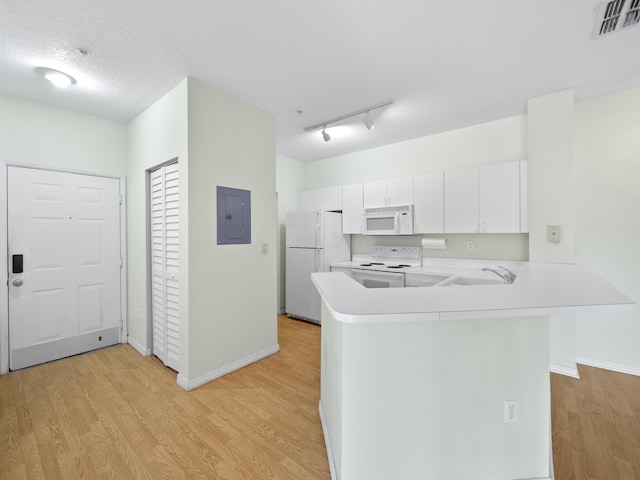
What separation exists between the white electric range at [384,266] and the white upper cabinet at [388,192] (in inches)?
26.4

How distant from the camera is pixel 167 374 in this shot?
2.69m

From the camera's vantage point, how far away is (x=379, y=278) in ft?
12.0

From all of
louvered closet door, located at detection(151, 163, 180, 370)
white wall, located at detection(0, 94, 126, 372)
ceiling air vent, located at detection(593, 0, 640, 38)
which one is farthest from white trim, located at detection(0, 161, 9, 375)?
ceiling air vent, located at detection(593, 0, 640, 38)

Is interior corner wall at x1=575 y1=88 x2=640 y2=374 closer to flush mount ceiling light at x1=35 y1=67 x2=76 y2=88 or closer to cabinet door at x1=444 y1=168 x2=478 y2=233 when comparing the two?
cabinet door at x1=444 y1=168 x2=478 y2=233

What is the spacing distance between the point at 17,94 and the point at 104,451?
3.21 metres

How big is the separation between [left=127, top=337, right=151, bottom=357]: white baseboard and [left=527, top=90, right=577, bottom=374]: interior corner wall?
414 centimetres

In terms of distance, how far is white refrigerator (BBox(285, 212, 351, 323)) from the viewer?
13.6 feet

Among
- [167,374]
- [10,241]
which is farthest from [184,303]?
[10,241]

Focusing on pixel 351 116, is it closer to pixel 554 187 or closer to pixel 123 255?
pixel 554 187

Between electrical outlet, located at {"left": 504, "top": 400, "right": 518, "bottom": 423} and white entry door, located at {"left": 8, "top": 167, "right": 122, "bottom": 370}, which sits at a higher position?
white entry door, located at {"left": 8, "top": 167, "right": 122, "bottom": 370}

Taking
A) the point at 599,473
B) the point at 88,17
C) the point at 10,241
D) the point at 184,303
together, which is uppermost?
the point at 88,17

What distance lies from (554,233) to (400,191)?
1713 millimetres

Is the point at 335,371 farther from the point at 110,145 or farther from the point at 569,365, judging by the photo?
the point at 110,145

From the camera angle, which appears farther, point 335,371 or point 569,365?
point 569,365
